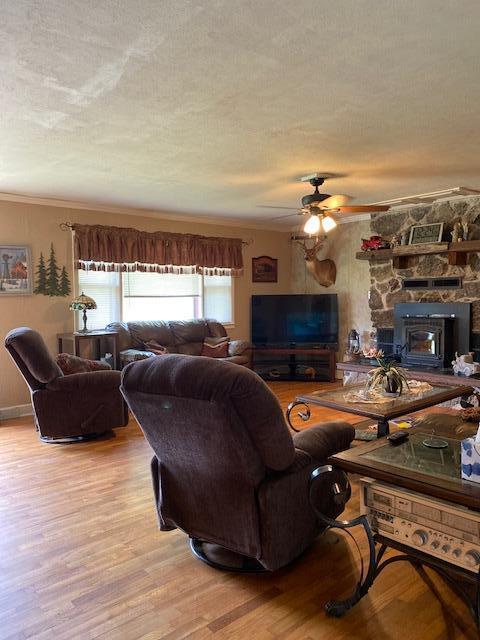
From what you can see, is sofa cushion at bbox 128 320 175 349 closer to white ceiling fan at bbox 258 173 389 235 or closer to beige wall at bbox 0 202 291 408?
beige wall at bbox 0 202 291 408

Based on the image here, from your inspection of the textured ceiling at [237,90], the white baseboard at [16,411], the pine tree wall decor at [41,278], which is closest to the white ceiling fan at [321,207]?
the textured ceiling at [237,90]

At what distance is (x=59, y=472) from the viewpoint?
371cm

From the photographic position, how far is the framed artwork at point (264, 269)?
25.8 feet

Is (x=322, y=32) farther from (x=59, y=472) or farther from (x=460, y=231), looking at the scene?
(x=460, y=231)

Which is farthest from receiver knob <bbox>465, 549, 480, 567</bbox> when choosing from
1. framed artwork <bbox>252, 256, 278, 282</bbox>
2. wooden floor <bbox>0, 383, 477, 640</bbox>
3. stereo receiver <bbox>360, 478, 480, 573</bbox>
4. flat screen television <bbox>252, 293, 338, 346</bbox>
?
framed artwork <bbox>252, 256, 278, 282</bbox>

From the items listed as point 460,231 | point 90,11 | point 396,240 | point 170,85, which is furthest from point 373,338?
point 90,11

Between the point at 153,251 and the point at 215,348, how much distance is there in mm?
1530

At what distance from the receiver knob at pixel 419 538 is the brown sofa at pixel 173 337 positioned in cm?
413

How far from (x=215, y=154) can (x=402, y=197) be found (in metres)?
2.82

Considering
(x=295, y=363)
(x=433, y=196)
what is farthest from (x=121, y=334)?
(x=433, y=196)

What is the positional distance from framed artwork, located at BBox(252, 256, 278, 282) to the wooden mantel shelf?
1651 mm

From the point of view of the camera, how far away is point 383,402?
3.61 metres

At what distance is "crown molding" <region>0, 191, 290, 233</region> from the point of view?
5.48 meters

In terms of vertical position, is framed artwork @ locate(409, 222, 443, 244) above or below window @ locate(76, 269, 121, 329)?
above
